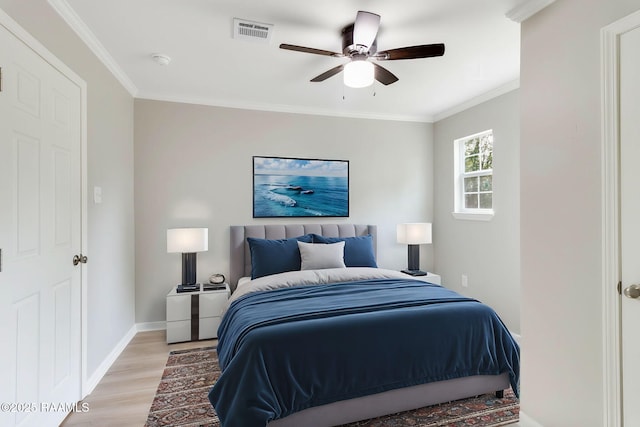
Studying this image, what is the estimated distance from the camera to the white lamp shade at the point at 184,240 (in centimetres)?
341

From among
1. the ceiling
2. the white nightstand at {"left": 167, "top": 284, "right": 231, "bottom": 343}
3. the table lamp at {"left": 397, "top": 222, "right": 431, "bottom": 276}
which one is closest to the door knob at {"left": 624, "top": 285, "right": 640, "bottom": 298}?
the ceiling

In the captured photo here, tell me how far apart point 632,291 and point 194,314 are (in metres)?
3.38

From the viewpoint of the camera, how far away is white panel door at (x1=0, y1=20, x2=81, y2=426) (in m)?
1.58

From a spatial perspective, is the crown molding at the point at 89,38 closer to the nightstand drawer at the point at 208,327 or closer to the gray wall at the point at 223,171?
the gray wall at the point at 223,171

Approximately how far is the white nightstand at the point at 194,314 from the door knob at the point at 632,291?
123 inches

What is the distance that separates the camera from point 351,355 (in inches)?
77.3

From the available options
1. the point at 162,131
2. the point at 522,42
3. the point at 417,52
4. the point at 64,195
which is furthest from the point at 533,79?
the point at 162,131

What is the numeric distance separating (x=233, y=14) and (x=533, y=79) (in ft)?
6.37

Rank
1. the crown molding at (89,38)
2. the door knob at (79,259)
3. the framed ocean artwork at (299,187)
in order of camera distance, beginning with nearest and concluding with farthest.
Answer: the crown molding at (89,38)
the door knob at (79,259)
the framed ocean artwork at (299,187)

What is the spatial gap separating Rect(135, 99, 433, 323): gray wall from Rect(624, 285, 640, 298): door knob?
301cm

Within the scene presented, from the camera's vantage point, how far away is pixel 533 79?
1994mm

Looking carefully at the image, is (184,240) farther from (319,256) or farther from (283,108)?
(283,108)

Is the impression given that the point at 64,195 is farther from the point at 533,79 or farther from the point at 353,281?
the point at 533,79

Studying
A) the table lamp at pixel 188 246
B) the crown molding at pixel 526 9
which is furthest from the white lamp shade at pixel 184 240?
the crown molding at pixel 526 9
